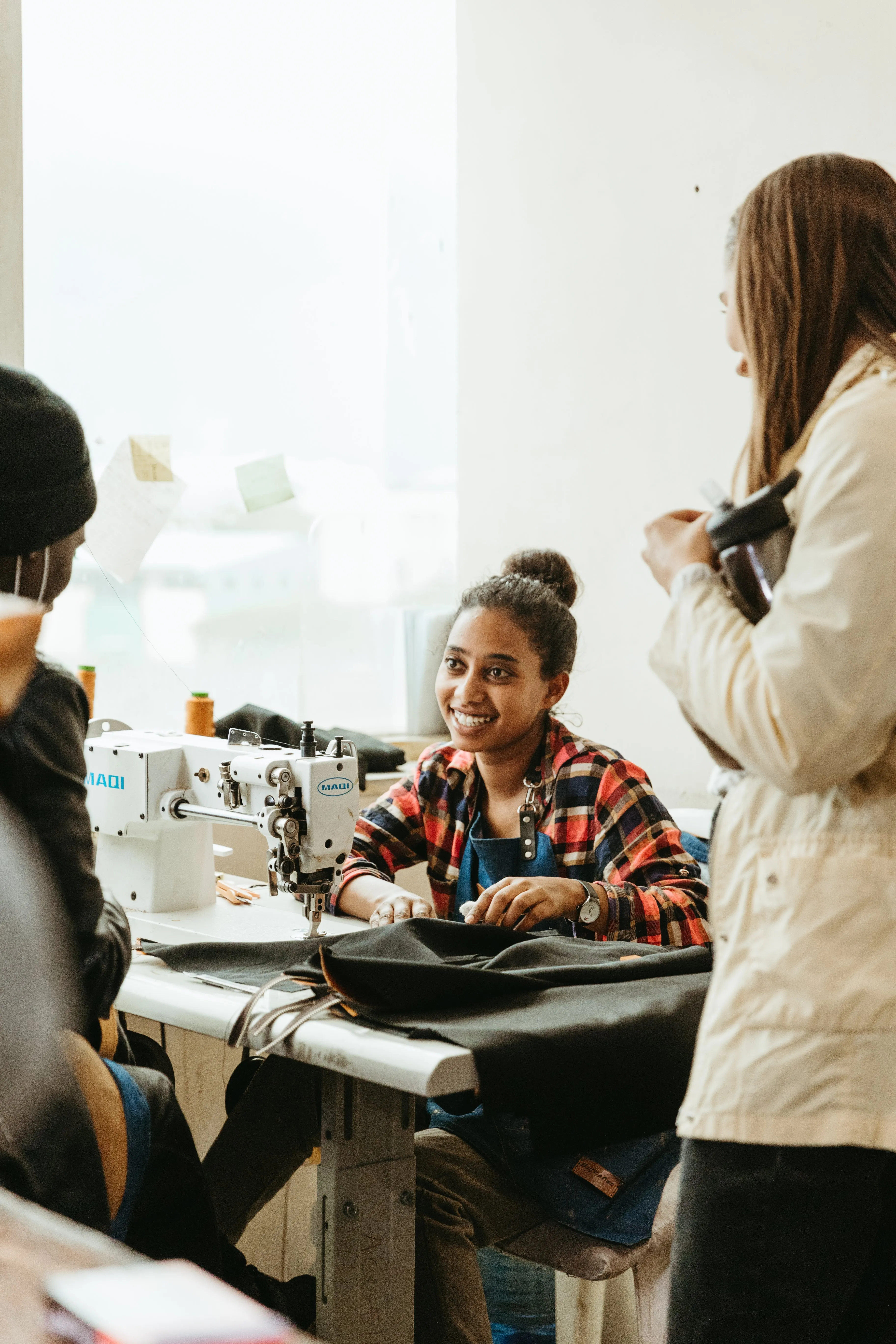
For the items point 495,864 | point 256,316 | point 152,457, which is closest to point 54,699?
point 495,864

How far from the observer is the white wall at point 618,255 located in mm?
2973

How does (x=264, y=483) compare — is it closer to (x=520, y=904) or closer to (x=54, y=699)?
(x=520, y=904)

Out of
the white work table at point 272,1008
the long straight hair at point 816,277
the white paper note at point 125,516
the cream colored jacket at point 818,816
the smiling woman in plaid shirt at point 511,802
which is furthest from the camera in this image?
the white paper note at point 125,516

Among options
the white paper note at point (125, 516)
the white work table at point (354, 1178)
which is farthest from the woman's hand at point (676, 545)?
the white paper note at point (125, 516)

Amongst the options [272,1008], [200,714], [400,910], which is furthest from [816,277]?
[200,714]

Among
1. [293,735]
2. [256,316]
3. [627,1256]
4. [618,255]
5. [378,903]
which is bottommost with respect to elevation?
[627,1256]

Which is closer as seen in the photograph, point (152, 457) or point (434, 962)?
point (434, 962)

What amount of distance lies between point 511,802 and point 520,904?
454 millimetres

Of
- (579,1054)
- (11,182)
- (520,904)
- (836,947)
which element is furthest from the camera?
(11,182)

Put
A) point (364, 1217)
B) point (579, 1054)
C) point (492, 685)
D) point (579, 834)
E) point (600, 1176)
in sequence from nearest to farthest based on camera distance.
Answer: point (579, 1054) → point (364, 1217) → point (600, 1176) → point (579, 834) → point (492, 685)

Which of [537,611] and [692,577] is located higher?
[692,577]

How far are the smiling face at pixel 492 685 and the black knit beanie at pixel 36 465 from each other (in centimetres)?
119

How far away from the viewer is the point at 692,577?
1201 millimetres

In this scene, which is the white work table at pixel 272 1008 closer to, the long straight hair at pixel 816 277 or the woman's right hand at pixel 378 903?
the woman's right hand at pixel 378 903
